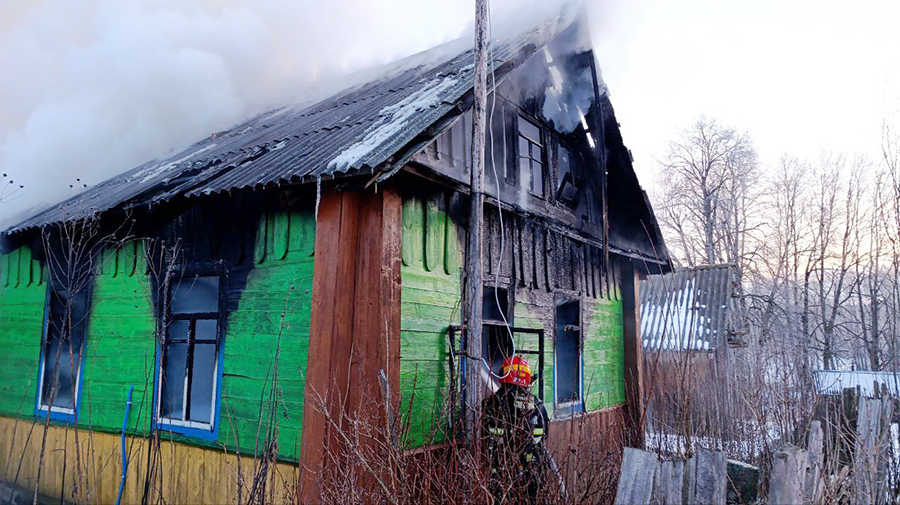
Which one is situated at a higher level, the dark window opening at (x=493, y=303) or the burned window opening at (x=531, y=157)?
the burned window opening at (x=531, y=157)

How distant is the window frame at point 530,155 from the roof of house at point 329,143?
1.12 meters

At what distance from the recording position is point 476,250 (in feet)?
17.5

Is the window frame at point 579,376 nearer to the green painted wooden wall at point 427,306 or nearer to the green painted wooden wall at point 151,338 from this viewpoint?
the green painted wooden wall at point 427,306

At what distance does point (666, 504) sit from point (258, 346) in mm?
4358

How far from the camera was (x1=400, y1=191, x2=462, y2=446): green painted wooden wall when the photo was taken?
5.73 m

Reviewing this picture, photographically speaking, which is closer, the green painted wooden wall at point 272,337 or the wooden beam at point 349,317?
the wooden beam at point 349,317

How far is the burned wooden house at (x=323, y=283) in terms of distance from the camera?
5391 mm

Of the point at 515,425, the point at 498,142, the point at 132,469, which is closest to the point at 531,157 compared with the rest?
the point at 498,142

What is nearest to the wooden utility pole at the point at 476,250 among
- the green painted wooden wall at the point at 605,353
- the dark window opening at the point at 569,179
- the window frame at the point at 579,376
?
the window frame at the point at 579,376

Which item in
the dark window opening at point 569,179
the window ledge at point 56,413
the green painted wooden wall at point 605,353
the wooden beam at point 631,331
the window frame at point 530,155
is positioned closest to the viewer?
the window ledge at point 56,413

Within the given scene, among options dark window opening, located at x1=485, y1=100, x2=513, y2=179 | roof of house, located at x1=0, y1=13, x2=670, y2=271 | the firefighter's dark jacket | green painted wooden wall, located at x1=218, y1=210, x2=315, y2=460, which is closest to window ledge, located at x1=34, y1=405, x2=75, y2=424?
roof of house, located at x1=0, y1=13, x2=670, y2=271

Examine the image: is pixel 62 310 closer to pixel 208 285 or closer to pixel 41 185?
pixel 208 285

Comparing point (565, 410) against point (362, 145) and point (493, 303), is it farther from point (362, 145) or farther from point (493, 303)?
point (362, 145)

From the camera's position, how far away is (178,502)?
6523 mm
